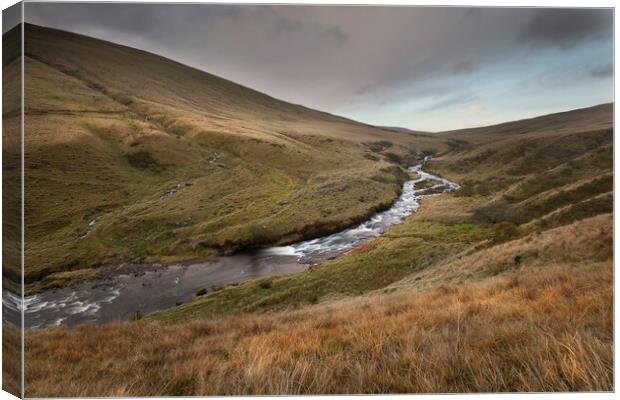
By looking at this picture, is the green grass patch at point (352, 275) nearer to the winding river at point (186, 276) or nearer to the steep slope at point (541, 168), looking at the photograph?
the winding river at point (186, 276)

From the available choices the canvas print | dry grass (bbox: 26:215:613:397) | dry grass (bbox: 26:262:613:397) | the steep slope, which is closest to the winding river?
the canvas print

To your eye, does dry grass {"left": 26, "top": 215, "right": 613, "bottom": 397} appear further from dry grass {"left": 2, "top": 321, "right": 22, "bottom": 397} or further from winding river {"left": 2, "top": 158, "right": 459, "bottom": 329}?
winding river {"left": 2, "top": 158, "right": 459, "bottom": 329}

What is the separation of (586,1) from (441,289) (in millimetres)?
5270

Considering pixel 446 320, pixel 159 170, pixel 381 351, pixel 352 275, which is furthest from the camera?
pixel 159 170

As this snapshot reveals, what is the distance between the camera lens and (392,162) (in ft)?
40.1

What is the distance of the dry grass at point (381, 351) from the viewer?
2.58 m

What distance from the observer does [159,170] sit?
8.95 m

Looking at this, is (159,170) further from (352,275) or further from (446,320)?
(446,320)

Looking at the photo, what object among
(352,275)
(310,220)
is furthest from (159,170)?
(352,275)

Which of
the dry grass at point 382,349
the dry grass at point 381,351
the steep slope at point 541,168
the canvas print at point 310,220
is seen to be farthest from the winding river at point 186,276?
the dry grass at point 381,351

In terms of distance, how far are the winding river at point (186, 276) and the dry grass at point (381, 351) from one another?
250 cm

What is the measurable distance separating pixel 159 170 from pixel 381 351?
8.79 meters

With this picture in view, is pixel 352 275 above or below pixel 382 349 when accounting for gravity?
below

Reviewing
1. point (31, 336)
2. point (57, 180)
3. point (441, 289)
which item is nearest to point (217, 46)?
point (57, 180)
